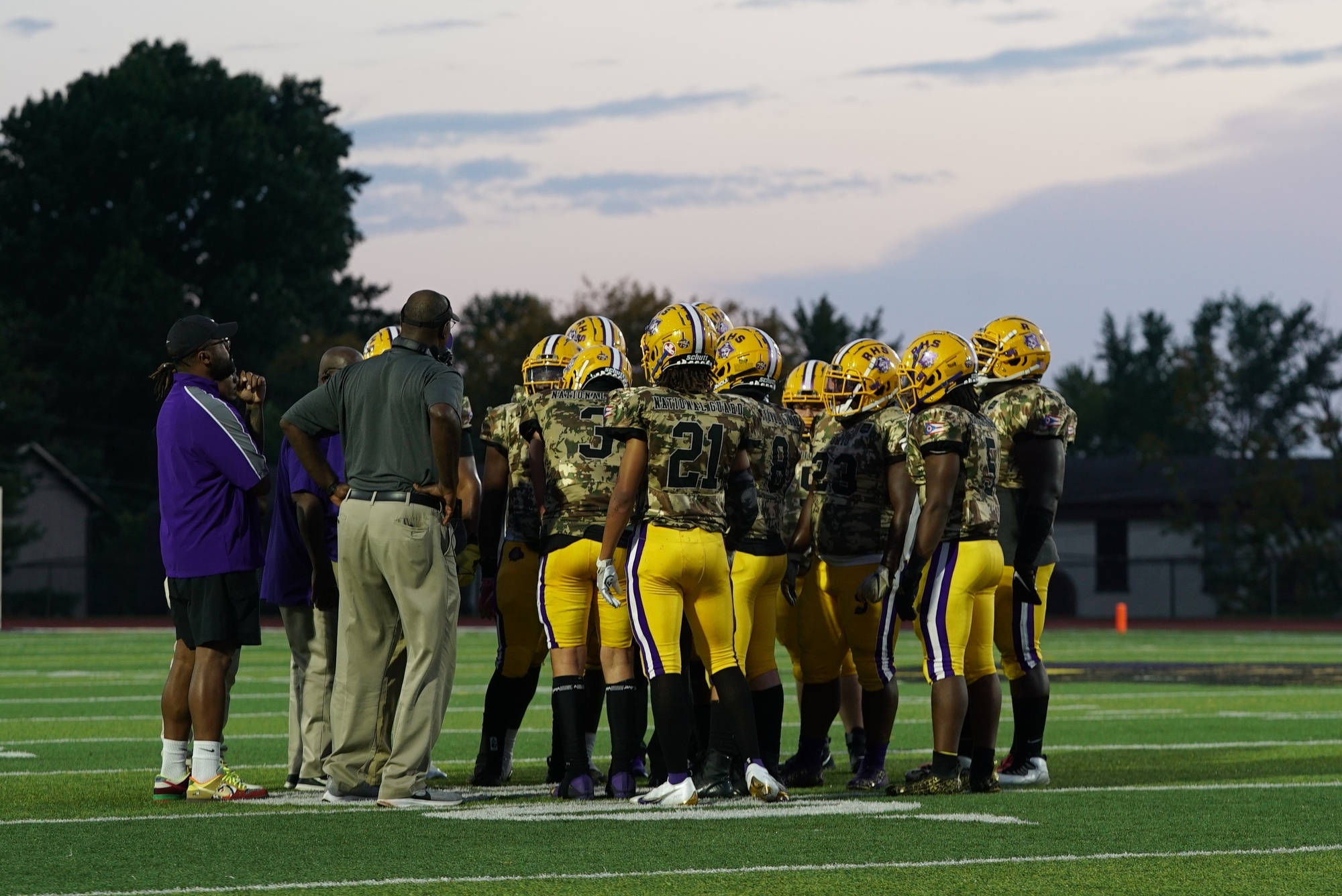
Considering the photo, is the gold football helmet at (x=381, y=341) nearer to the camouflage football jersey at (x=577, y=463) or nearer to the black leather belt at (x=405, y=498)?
the camouflage football jersey at (x=577, y=463)

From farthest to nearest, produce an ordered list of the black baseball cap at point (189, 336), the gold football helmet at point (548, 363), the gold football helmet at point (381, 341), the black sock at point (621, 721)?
the gold football helmet at point (381, 341) < the gold football helmet at point (548, 363) < the black baseball cap at point (189, 336) < the black sock at point (621, 721)

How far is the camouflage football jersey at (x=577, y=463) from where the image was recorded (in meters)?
8.73

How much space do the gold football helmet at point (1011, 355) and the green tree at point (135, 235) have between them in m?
42.8

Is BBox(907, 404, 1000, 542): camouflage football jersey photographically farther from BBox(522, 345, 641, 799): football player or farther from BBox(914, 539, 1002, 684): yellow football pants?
BBox(522, 345, 641, 799): football player

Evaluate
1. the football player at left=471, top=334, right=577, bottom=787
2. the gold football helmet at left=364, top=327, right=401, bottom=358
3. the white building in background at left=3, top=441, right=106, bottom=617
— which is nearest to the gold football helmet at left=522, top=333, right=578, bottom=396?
the football player at left=471, top=334, right=577, bottom=787

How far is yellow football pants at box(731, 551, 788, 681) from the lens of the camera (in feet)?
29.3

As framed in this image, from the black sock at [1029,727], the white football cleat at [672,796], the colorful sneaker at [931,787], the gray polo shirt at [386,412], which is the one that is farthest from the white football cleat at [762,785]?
the gray polo shirt at [386,412]

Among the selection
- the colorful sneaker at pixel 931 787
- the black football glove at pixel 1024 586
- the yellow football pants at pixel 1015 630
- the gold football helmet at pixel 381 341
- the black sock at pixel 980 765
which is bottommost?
the colorful sneaker at pixel 931 787

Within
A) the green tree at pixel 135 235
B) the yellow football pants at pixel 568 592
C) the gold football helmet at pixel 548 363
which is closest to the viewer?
the yellow football pants at pixel 568 592

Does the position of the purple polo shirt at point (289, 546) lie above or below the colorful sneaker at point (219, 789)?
above

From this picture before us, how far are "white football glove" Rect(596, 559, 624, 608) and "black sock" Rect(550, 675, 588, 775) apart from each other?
559 millimetres

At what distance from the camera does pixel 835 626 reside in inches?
375

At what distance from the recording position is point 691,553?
823 cm

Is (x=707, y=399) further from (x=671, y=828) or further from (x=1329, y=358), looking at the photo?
(x=1329, y=358)
